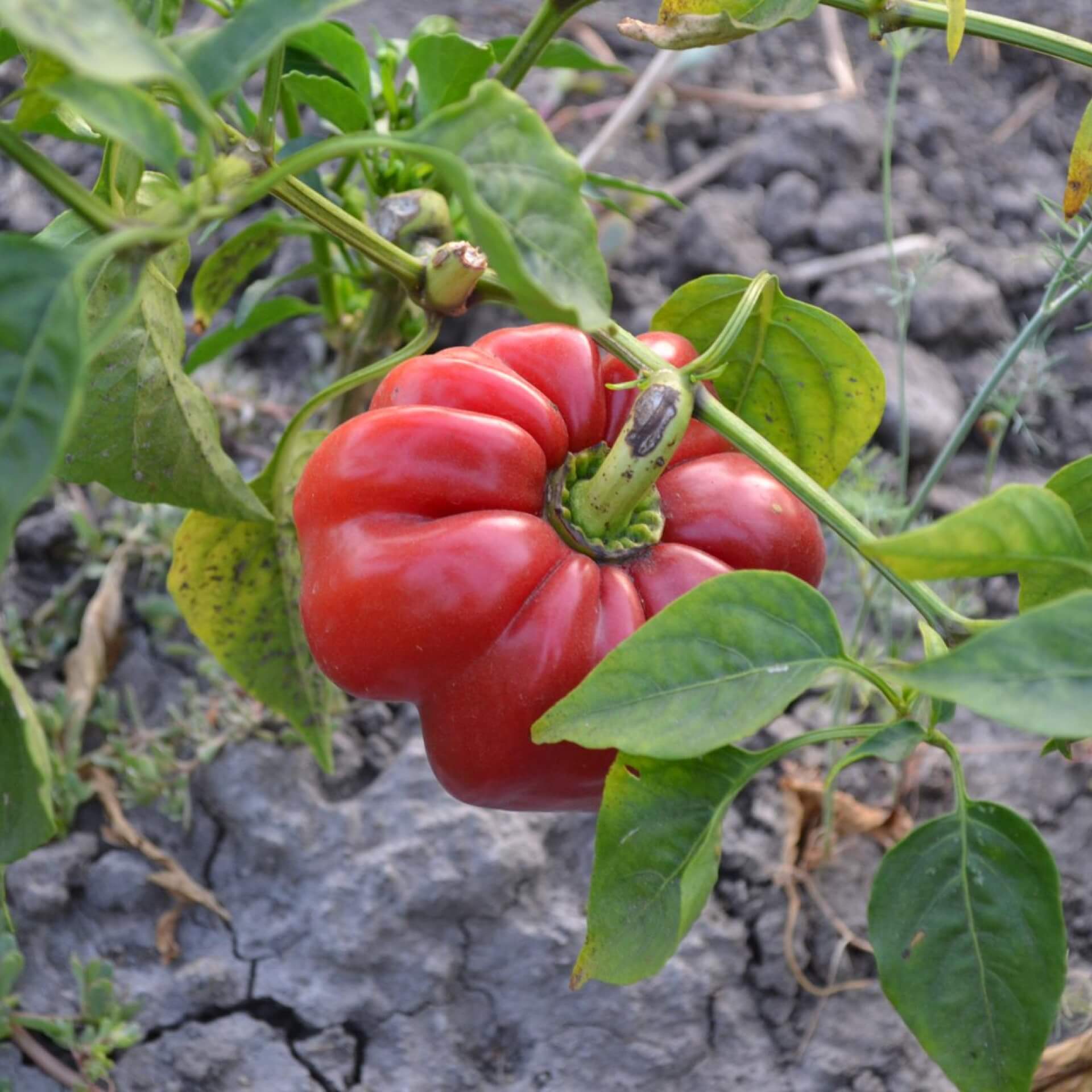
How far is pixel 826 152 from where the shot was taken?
2.23 meters

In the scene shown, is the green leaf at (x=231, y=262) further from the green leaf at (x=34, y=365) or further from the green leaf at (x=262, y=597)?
the green leaf at (x=34, y=365)

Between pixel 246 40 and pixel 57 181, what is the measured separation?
0.13 metres

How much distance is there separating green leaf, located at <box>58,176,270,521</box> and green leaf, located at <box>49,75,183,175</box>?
292mm

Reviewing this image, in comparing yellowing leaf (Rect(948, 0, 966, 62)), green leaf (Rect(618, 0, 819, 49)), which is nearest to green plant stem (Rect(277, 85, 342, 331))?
green leaf (Rect(618, 0, 819, 49))

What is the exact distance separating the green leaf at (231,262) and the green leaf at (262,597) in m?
0.24

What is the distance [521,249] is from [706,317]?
0.46 m

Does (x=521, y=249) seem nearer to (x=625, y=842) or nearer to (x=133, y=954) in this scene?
(x=625, y=842)

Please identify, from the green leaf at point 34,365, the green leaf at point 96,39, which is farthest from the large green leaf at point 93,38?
the green leaf at point 34,365

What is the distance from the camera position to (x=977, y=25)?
100 centimetres

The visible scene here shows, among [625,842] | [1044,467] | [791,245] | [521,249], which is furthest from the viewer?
[791,245]


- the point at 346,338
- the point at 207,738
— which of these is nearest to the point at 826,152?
the point at 346,338

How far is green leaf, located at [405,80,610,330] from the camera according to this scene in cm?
71

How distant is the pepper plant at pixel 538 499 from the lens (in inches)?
27.1

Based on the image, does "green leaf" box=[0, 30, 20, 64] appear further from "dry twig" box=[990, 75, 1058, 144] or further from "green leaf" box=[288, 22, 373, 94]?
"dry twig" box=[990, 75, 1058, 144]
